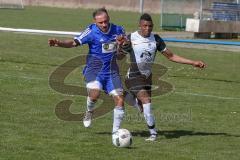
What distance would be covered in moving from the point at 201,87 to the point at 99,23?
7.26 m

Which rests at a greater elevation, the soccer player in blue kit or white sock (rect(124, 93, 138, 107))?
the soccer player in blue kit

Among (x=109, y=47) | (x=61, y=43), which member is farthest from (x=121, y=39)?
(x=61, y=43)

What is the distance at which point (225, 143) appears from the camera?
10.2 meters

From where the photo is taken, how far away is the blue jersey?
10.6 metres

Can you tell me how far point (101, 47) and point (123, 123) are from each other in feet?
5.30

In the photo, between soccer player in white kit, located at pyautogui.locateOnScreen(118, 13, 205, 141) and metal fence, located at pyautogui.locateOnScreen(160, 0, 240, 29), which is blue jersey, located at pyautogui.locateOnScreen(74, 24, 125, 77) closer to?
soccer player in white kit, located at pyautogui.locateOnScreen(118, 13, 205, 141)

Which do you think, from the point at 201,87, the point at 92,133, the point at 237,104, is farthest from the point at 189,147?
the point at 201,87

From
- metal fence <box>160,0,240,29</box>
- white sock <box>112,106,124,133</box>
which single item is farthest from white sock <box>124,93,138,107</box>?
metal fence <box>160,0,240,29</box>

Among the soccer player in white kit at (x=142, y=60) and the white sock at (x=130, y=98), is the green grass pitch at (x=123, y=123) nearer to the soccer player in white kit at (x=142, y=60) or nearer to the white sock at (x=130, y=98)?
the white sock at (x=130, y=98)

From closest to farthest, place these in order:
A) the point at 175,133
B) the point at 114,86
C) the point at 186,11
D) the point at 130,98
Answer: the point at 114,86 < the point at 175,133 < the point at 130,98 < the point at 186,11

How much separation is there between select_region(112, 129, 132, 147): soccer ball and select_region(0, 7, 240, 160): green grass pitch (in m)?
0.10

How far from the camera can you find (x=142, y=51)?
1054cm

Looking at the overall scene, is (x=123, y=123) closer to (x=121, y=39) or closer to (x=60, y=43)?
(x=121, y=39)

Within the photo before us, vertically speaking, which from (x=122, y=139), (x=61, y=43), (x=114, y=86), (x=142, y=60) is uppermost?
(x=61, y=43)
